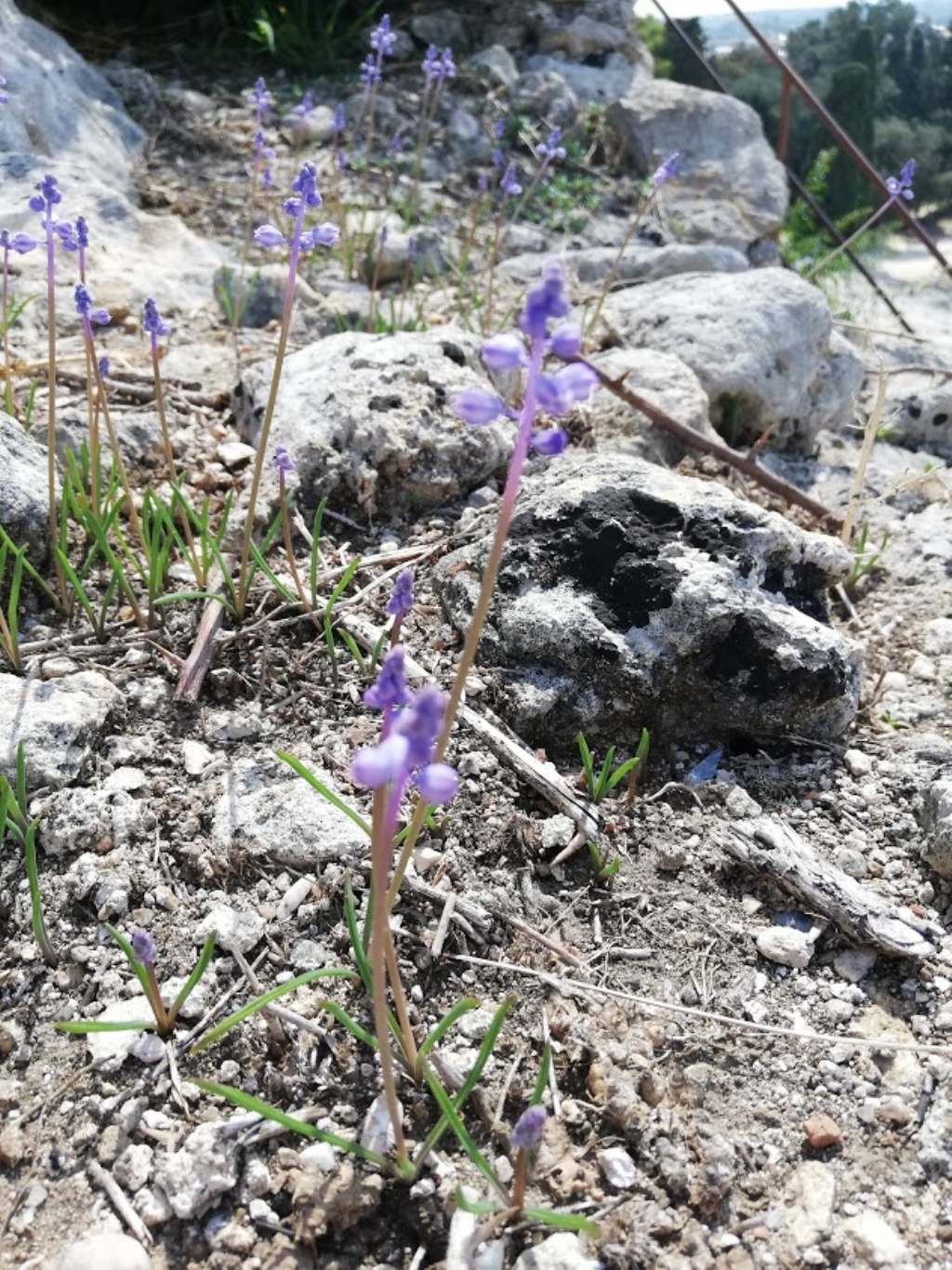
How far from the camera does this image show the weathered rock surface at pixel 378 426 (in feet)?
11.1

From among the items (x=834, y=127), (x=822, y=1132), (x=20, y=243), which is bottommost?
(x=822, y=1132)

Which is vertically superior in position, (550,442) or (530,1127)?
(550,442)

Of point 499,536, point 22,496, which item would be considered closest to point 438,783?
point 499,536

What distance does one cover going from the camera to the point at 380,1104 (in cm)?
191

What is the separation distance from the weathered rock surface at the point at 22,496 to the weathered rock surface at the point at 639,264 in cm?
341

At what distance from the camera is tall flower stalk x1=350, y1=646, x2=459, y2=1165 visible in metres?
1.19

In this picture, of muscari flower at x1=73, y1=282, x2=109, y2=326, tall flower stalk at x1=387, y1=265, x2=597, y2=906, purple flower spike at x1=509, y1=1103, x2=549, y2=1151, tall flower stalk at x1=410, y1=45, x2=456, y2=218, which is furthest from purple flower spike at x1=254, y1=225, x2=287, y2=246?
tall flower stalk at x1=410, y1=45, x2=456, y2=218

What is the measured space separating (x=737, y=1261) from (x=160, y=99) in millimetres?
7493

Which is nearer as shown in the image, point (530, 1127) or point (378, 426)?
point (530, 1127)

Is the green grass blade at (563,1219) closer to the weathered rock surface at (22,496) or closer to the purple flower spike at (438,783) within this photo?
the purple flower spike at (438,783)

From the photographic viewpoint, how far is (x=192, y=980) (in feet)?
6.30

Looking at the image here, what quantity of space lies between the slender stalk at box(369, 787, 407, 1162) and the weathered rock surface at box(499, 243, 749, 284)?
4.85 metres

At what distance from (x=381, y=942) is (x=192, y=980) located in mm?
548

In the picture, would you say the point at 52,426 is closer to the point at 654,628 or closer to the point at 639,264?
the point at 654,628
